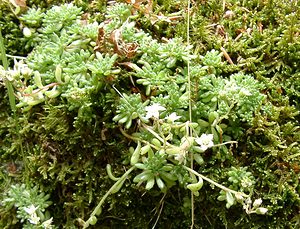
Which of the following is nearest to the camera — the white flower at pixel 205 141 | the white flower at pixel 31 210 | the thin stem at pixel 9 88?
the white flower at pixel 205 141

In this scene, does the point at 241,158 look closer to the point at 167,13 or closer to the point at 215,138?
the point at 215,138

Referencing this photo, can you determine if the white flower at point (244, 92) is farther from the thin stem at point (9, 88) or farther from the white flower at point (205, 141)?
the thin stem at point (9, 88)

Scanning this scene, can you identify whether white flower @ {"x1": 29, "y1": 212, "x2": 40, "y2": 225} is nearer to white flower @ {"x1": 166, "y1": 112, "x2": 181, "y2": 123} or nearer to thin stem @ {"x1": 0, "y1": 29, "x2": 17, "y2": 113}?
thin stem @ {"x1": 0, "y1": 29, "x2": 17, "y2": 113}

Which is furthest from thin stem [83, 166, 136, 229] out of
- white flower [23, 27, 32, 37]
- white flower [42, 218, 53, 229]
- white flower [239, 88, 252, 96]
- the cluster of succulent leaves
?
white flower [23, 27, 32, 37]

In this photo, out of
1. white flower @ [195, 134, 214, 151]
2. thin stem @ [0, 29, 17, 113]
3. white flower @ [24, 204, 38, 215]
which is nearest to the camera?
white flower @ [195, 134, 214, 151]

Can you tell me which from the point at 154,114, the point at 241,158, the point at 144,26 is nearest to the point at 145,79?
the point at 154,114

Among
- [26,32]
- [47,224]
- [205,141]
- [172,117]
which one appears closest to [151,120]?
[172,117]

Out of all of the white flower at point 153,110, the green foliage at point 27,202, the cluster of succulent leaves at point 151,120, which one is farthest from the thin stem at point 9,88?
the white flower at point 153,110

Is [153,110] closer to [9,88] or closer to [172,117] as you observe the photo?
[172,117]

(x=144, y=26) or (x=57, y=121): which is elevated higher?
(x=144, y=26)
